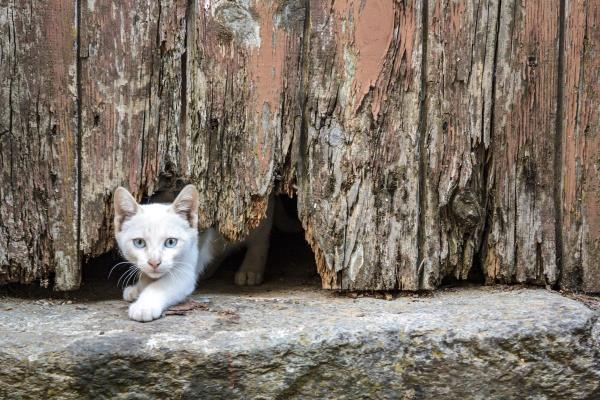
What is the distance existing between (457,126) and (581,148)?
1.93 ft

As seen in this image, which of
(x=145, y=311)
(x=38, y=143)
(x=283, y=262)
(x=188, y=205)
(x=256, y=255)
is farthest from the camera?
(x=283, y=262)

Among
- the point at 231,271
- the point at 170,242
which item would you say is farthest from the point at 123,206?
the point at 231,271

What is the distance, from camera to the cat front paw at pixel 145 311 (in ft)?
10.9

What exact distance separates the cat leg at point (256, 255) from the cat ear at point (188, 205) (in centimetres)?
66

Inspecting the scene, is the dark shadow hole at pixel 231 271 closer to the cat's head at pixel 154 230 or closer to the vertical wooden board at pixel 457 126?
the cat's head at pixel 154 230

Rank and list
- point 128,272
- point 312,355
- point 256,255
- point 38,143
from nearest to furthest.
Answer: point 312,355 → point 38,143 → point 128,272 → point 256,255

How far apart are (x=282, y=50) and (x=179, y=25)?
486 mm

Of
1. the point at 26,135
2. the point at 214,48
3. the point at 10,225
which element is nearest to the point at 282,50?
the point at 214,48

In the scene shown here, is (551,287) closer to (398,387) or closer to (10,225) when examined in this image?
(398,387)

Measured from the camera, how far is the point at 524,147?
3.65m

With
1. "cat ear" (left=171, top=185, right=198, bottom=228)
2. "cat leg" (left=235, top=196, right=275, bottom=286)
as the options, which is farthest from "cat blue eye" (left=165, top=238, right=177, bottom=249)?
"cat leg" (left=235, top=196, right=275, bottom=286)

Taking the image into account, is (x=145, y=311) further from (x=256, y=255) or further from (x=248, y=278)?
(x=256, y=255)

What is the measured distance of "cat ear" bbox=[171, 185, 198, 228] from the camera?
11.9 feet

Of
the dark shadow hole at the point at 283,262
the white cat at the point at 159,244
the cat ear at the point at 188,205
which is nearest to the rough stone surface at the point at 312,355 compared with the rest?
the white cat at the point at 159,244
